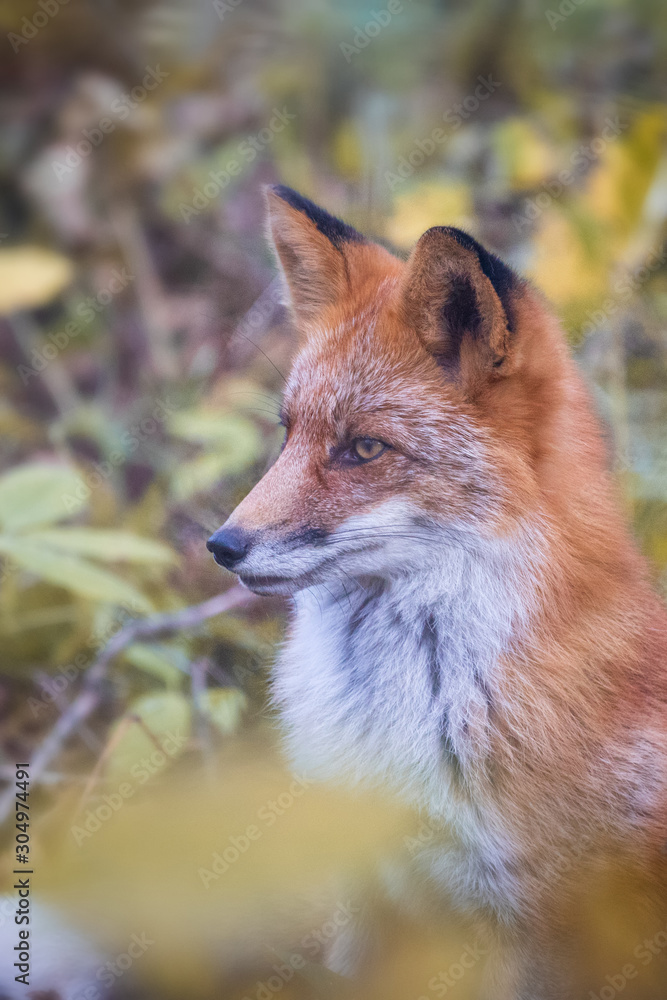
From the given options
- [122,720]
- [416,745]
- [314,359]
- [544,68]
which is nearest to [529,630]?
[416,745]

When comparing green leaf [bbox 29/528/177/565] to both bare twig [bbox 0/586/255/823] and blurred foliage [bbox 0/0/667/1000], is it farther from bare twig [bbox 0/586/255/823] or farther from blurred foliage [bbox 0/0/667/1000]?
bare twig [bbox 0/586/255/823]

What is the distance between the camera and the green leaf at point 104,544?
1404mm

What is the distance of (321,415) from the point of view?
1039 millimetres

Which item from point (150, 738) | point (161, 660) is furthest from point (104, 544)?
point (150, 738)

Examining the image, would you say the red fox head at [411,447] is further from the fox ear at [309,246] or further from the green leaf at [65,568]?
the green leaf at [65,568]

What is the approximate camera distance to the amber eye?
3.29 feet

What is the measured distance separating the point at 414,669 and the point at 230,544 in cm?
32

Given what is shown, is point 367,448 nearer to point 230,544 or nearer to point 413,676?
point 230,544

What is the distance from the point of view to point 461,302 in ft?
3.09

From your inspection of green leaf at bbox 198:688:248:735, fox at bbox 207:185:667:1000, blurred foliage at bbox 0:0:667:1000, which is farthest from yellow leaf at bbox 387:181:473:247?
green leaf at bbox 198:688:248:735

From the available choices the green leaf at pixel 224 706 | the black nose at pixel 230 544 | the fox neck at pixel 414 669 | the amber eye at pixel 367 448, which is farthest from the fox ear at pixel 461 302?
the green leaf at pixel 224 706

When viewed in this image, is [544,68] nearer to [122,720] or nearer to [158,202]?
[158,202]

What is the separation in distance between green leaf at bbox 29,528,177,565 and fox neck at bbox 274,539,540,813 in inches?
15.9

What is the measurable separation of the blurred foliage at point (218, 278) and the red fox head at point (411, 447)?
0.29 metres
